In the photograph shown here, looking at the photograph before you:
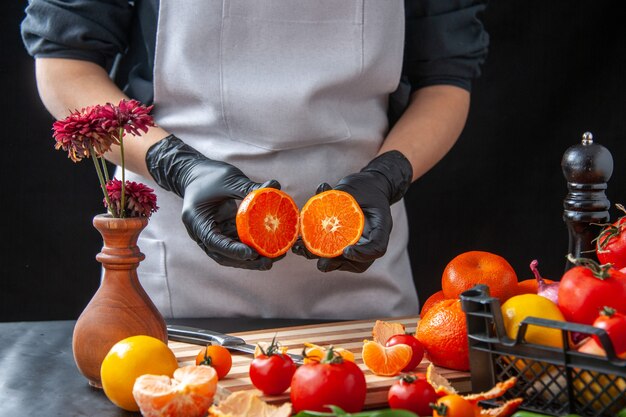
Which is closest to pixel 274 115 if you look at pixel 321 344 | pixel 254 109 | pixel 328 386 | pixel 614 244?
pixel 254 109

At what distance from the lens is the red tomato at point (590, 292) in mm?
1091

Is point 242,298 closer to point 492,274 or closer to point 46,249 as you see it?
point 492,274

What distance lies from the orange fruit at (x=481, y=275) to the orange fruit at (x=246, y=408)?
1.49ft

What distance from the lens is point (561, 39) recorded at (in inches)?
111

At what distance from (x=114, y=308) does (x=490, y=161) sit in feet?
6.18

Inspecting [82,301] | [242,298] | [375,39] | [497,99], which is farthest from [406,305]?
[82,301]

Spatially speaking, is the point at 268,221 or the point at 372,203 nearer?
the point at 268,221

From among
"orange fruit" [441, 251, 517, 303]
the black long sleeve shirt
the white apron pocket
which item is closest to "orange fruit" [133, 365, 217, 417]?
"orange fruit" [441, 251, 517, 303]

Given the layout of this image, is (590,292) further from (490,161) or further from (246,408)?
(490,161)

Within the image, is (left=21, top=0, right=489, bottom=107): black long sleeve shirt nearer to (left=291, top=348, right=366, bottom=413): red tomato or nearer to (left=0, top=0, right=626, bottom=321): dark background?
(left=0, top=0, right=626, bottom=321): dark background

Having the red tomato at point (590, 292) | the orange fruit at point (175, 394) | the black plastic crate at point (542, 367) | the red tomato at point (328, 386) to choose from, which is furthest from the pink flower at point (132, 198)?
the red tomato at point (590, 292)

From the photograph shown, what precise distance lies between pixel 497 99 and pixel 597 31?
1.28 ft

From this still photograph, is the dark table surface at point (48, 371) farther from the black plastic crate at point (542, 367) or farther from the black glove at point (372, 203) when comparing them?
the black plastic crate at point (542, 367)

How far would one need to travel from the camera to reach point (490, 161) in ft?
9.57
